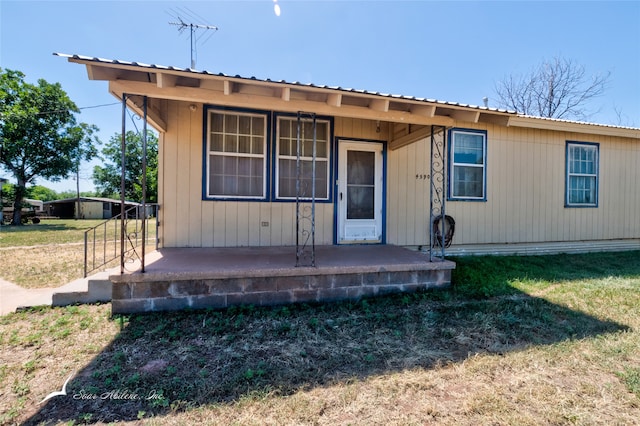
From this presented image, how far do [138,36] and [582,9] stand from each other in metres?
13.7

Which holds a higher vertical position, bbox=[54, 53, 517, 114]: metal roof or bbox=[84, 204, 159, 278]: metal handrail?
bbox=[54, 53, 517, 114]: metal roof

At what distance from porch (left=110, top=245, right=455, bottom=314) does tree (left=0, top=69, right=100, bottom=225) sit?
18.2 meters

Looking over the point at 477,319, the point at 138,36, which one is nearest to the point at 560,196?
the point at 477,319

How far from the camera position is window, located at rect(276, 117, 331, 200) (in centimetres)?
502

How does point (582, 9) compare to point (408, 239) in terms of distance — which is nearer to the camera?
point (408, 239)

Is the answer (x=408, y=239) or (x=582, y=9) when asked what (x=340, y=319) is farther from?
(x=582, y=9)

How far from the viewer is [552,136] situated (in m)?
6.46

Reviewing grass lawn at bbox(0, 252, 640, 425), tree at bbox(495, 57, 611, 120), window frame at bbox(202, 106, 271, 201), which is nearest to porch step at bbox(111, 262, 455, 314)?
grass lawn at bbox(0, 252, 640, 425)

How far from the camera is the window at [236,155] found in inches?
187

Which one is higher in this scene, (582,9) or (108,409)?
(582,9)

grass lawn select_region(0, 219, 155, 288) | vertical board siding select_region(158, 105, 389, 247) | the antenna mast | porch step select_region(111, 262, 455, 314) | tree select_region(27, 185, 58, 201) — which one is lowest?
grass lawn select_region(0, 219, 155, 288)

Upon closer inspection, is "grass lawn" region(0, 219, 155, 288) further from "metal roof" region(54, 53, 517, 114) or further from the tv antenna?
the tv antenna

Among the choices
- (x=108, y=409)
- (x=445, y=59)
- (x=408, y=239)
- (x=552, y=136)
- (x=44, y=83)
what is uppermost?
(x=44, y=83)

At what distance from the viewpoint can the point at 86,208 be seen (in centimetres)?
2878
